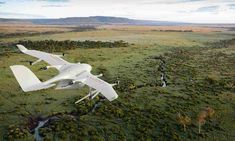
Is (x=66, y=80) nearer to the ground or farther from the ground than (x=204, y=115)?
farther from the ground

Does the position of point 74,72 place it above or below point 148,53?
above

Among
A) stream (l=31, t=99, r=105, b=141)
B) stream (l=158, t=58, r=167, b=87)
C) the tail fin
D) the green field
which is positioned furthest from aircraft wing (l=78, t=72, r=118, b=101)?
stream (l=158, t=58, r=167, b=87)

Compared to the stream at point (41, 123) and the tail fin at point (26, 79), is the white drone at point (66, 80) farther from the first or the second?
the stream at point (41, 123)

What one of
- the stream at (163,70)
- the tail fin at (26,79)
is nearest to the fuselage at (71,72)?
the tail fin at (26,79)

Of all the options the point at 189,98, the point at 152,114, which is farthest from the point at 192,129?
the point at 189,98

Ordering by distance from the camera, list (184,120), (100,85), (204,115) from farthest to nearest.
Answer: (204,115)
(184,120)
(100,85)

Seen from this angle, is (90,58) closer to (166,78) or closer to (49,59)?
(166,78)

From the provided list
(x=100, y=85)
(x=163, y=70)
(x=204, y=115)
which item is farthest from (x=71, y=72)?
(x=163, y=70)

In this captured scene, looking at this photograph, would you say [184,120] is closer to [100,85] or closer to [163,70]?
[100,85]
